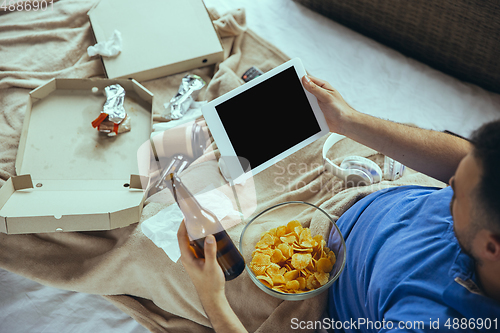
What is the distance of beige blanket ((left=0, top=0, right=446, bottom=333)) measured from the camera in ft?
2.84

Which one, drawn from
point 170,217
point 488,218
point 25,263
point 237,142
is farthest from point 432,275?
point 25,263

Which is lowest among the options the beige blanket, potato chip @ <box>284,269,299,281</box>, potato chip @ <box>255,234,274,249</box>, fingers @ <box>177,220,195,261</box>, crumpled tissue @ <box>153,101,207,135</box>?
the beige blanket

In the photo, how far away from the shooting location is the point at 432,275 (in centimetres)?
62

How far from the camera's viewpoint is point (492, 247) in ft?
1.75

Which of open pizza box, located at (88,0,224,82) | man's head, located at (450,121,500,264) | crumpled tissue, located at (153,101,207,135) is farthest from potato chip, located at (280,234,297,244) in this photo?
open pizza box, located at (88,0,224,82)

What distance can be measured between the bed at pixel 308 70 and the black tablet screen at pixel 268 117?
414mm

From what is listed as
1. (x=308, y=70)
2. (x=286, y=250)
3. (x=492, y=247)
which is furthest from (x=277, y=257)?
(x=308, y=70)

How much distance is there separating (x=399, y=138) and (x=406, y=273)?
0.36 metres

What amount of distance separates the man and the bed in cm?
37

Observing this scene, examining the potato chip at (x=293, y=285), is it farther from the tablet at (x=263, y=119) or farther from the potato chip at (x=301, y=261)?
the tablet at (x=263, y=119)

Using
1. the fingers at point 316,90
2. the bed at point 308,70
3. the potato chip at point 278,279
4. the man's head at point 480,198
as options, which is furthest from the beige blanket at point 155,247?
the man's head at point 480,198

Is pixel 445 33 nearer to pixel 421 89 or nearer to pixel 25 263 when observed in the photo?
pixel 421 89

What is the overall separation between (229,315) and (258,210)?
36 centimetres

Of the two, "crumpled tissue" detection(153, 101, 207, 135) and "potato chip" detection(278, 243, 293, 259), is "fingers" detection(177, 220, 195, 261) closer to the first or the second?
"potato chip" detection(278, 243, 293, 259)
